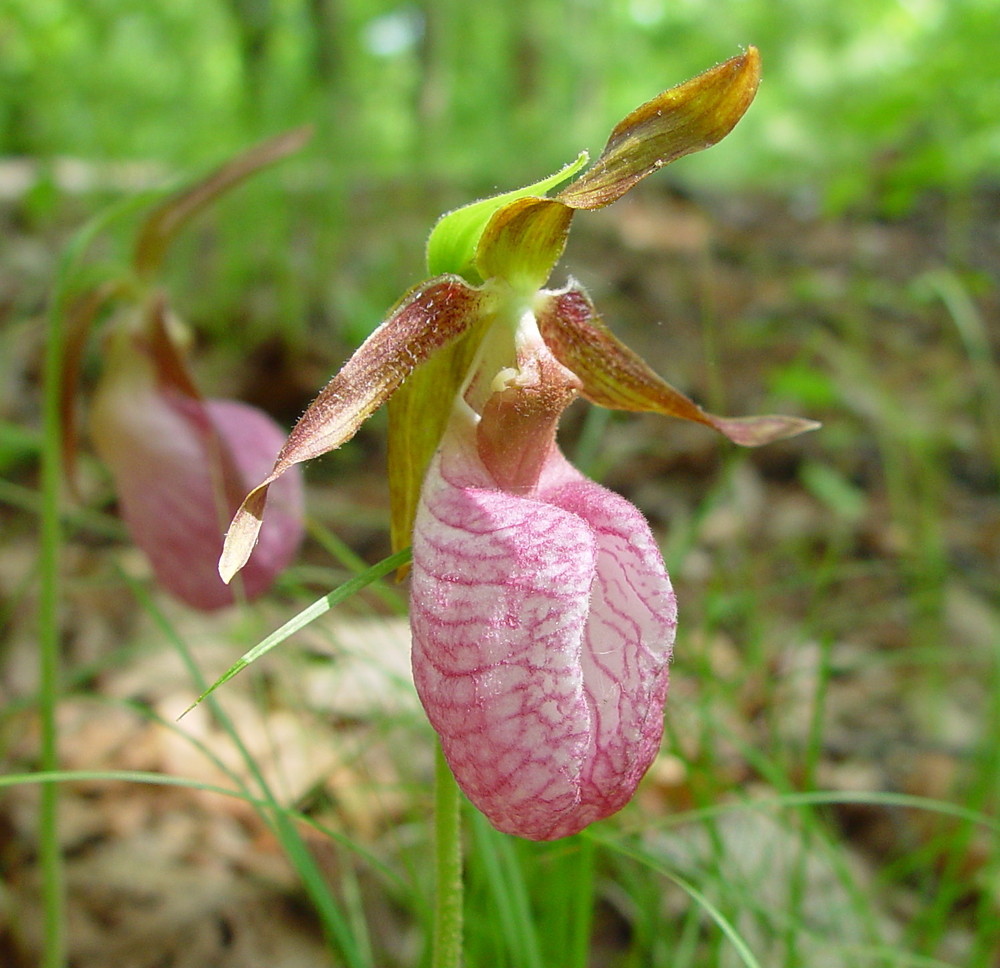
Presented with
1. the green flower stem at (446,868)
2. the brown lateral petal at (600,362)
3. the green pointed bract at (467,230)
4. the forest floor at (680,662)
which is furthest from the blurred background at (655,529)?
the green pointed bract at (467,230)

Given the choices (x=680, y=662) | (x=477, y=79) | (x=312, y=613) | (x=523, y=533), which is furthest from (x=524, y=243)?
(x=477, y=79)

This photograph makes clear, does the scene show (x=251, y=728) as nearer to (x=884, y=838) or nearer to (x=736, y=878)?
(x=736, y=878)

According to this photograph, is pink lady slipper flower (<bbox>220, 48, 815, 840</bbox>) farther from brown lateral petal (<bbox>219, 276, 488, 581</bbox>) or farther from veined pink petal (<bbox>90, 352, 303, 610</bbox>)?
veined pink petal (<bbox>90, 352, 303, 610</bbox>)

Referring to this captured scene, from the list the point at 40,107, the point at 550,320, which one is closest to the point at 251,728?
the point at 550,320

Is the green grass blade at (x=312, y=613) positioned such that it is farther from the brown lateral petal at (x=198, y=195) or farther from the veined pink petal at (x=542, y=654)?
the brown lateral petal at (x=198, y=195)

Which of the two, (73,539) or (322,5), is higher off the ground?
(322,5)

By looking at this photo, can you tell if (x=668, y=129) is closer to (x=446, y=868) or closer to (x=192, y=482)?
(x=446, y=868)
